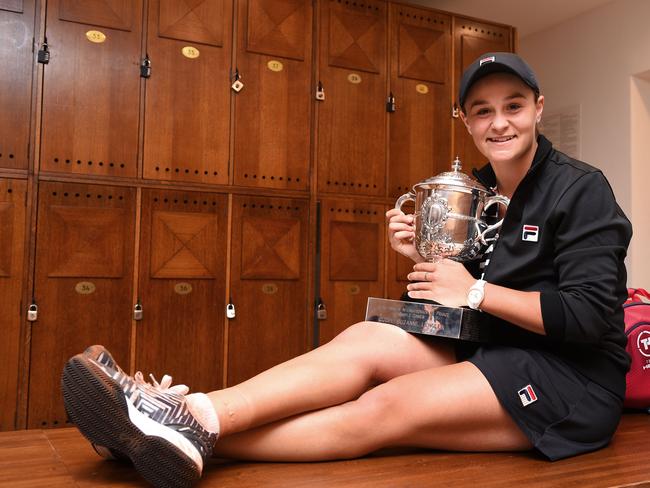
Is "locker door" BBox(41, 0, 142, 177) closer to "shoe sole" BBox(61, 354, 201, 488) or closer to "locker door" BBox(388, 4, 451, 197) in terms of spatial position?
"locker door" BBox(388, 4, 451, 197)

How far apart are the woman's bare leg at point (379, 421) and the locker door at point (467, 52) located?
3.14m

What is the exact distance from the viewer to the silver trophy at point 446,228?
1.60 metres

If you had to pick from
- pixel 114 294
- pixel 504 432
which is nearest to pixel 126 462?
pixel 504 432

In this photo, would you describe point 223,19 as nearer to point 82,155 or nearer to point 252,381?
point 82,155

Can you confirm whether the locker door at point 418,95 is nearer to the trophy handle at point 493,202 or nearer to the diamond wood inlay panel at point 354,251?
the diamond wood inlay panel at point 354,251

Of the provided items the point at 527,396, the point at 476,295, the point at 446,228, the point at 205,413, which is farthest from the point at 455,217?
the point at 205,413

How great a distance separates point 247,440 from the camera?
1.36m

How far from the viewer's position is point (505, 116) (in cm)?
158

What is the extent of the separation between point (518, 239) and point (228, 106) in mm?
2501

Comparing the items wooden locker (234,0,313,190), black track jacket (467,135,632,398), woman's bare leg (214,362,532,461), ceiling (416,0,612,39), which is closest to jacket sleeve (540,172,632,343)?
black track jacket (467,135,632,398)

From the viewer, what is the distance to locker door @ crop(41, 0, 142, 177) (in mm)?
3287

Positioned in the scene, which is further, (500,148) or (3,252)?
(3,252)

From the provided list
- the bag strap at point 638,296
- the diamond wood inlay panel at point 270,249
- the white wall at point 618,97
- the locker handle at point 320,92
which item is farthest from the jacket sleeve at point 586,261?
the white wall at point 618,97

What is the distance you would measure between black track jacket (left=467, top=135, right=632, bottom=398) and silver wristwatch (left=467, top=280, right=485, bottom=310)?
12 cm
